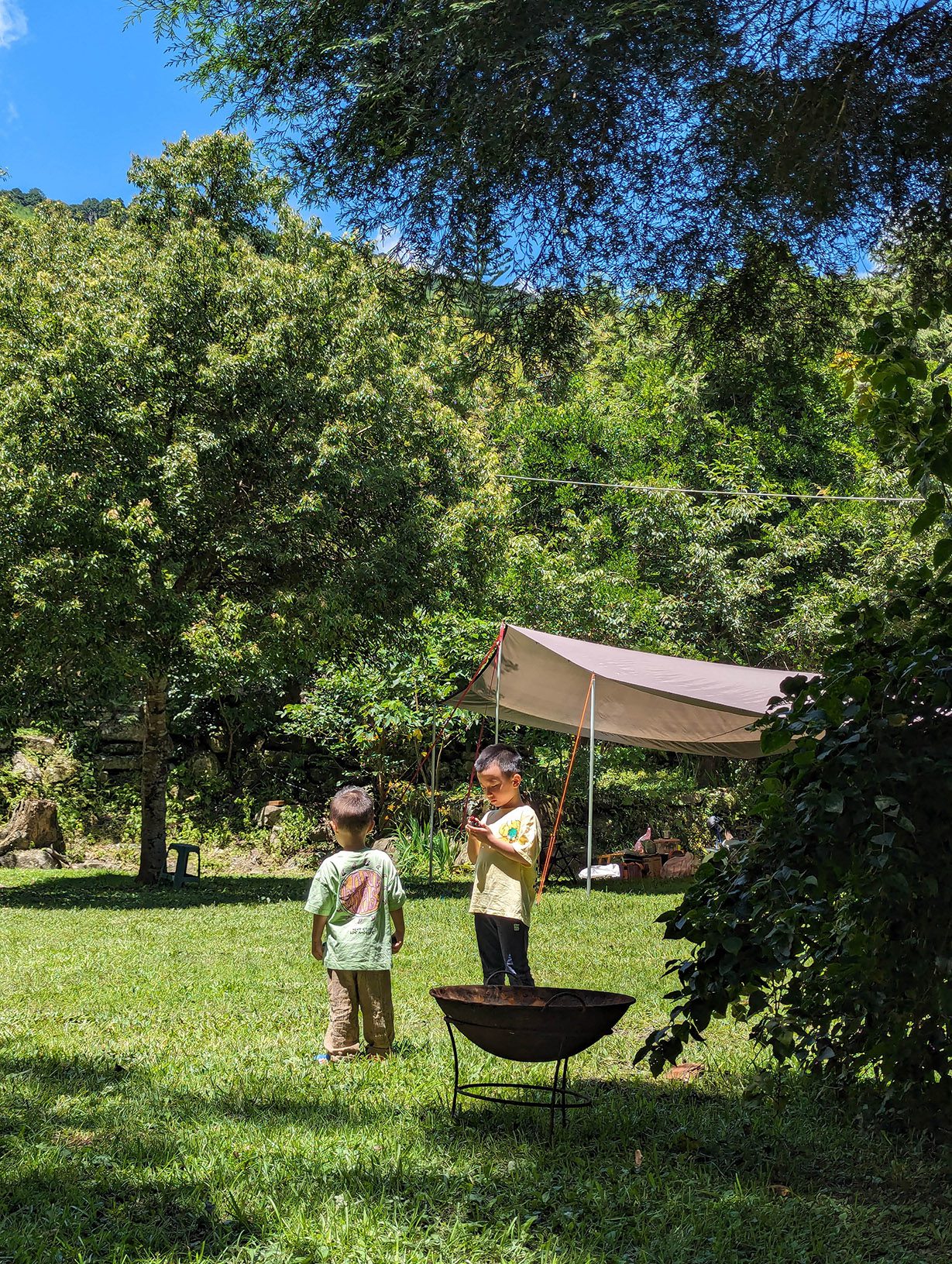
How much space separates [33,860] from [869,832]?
44.4 ft

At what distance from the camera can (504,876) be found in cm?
482

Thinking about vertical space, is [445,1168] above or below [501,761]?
below

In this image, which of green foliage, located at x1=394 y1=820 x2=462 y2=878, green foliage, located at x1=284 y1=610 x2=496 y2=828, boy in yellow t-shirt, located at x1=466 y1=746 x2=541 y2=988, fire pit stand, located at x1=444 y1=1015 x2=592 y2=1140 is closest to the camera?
fire pit stand, located at x1=444 y1=1015 x2=592 y2=1140

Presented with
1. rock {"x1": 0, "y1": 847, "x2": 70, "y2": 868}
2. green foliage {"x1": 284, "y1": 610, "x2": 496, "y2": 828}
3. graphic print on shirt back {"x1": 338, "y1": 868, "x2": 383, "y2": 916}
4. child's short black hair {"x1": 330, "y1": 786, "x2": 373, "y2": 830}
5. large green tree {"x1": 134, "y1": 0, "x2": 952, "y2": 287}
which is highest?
large green tree {"x1": 134, "y1": 0, "x2": 952, "y2": 287}

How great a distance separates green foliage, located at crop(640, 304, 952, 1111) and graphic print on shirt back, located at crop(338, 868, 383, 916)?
5.15 feet

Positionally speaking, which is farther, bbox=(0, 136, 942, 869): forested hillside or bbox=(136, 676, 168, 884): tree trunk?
bbox=(136, 676, 168, 884): tree trunk

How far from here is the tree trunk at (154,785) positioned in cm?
1242

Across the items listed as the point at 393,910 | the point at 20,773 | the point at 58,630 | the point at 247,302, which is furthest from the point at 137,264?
the point at 393,910

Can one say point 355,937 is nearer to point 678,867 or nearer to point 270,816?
point 678,867

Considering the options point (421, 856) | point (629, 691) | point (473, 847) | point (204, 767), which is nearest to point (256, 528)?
point (629, 691)

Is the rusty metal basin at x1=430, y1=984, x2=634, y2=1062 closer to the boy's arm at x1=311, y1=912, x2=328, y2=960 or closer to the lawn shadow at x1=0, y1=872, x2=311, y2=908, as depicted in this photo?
the boy's arm at x1=311, y1=912, x2=328, y2=960

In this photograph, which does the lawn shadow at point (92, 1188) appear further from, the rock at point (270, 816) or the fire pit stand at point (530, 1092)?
the rock at point (270, 816)

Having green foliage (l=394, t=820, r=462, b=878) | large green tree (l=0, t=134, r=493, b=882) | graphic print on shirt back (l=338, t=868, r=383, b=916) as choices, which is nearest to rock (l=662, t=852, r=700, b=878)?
green foliage (l=394, t=820, r=462, b=878)

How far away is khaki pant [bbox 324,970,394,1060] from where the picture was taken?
4.37 m
